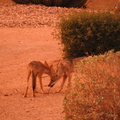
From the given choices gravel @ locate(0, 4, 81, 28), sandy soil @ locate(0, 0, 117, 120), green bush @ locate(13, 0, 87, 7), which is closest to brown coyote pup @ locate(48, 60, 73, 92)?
sandy soil @ locate(0, 0, 117, 120)

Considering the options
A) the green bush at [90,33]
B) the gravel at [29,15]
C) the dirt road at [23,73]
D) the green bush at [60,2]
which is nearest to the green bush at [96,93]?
the dirt road at [23,73]

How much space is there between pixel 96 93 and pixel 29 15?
49.9 feet

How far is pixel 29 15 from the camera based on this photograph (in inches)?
832

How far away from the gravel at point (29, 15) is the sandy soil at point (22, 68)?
54 millimetres

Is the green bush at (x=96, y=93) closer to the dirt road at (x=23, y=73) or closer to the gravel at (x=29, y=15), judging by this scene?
the dirt road at (x=23, y=73)

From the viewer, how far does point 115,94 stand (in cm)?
623

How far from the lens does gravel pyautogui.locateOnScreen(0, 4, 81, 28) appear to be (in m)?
19.5

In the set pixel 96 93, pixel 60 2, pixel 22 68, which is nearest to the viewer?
pixel 96 93

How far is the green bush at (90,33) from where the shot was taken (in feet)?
44.0

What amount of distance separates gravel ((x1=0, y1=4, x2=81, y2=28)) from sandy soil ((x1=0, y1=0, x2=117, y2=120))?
5cm

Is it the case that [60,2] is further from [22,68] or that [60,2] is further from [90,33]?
[22,68]

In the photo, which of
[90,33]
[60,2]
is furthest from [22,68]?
[60,2]

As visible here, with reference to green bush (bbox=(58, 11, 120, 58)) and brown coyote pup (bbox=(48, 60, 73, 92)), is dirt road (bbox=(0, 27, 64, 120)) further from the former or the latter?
green bush (bbox=(58, 11, 120, 58))

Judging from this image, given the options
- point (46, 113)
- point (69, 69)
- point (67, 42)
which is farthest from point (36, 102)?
point (67, 42)
